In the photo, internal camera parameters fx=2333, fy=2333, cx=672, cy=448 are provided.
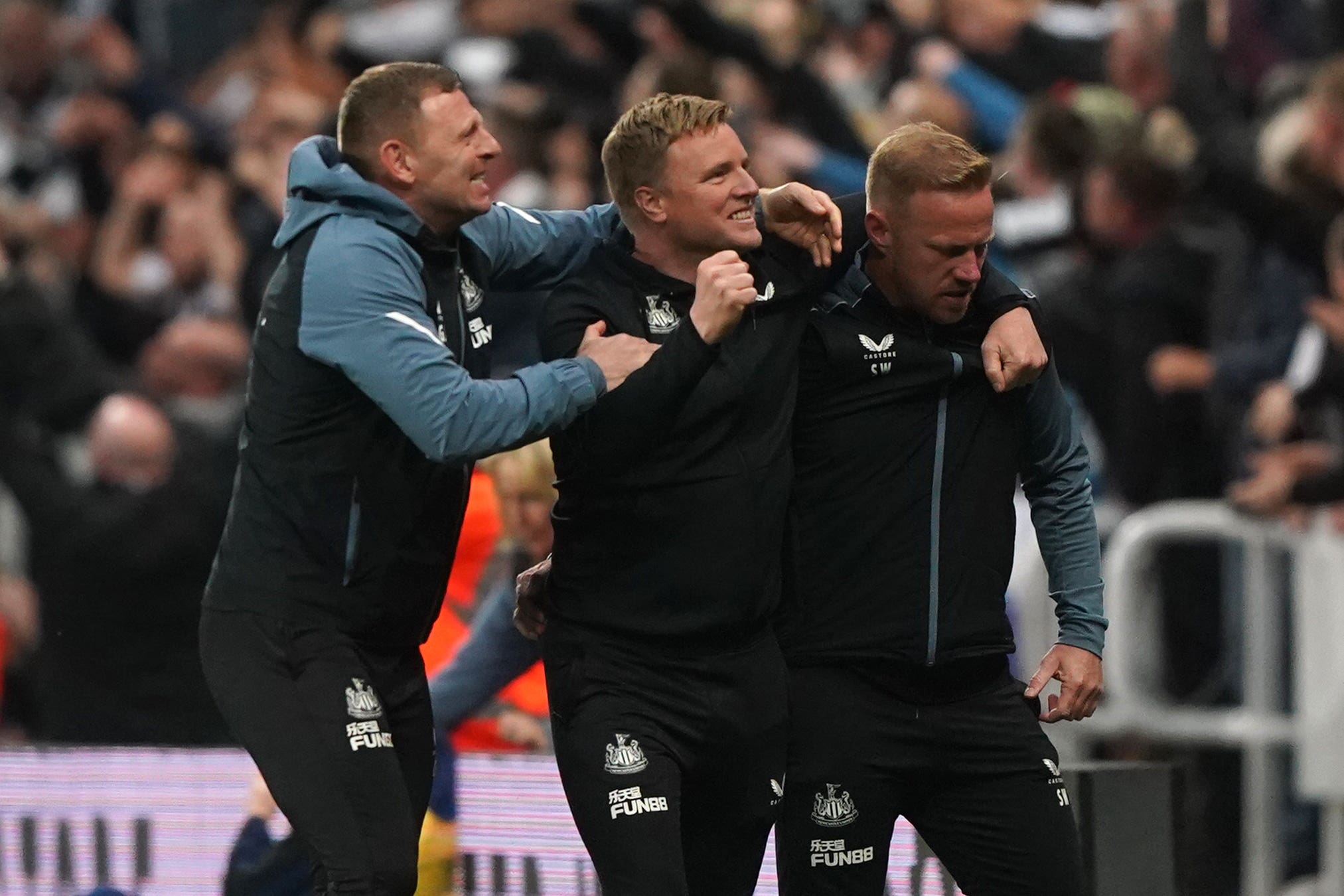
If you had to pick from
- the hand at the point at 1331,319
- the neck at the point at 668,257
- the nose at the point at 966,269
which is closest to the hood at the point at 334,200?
the neck at the point at 668,257

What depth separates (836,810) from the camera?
15.0ft

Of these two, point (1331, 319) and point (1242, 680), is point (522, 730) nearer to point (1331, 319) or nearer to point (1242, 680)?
point (1242, 680)

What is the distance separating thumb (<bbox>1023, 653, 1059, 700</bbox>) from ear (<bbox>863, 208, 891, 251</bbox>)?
887mm

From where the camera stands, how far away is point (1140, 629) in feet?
25.2

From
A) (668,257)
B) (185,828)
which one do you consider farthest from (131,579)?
(668,257)

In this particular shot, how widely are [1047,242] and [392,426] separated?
4.28 m

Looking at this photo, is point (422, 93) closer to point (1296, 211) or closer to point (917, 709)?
point (917, 709)

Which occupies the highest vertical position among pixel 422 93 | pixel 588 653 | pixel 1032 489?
pixel 422 93

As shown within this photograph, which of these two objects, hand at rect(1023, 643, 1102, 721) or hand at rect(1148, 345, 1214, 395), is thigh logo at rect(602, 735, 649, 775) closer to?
hand at rect(1023, 643, 1102, 721)

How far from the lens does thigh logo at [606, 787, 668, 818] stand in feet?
14.3

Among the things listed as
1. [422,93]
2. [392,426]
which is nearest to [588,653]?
[392,426]

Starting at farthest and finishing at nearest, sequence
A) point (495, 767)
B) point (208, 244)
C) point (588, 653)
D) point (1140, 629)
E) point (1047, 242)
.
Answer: point (208, 244) < point (1047, 242) < point (1140, 629) < point (495, 767) < point (588, 653)

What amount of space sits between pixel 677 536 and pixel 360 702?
0.70m

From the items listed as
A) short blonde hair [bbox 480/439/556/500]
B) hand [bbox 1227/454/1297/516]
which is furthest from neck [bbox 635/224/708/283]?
hand [bbox 1227/454/1297/516]
